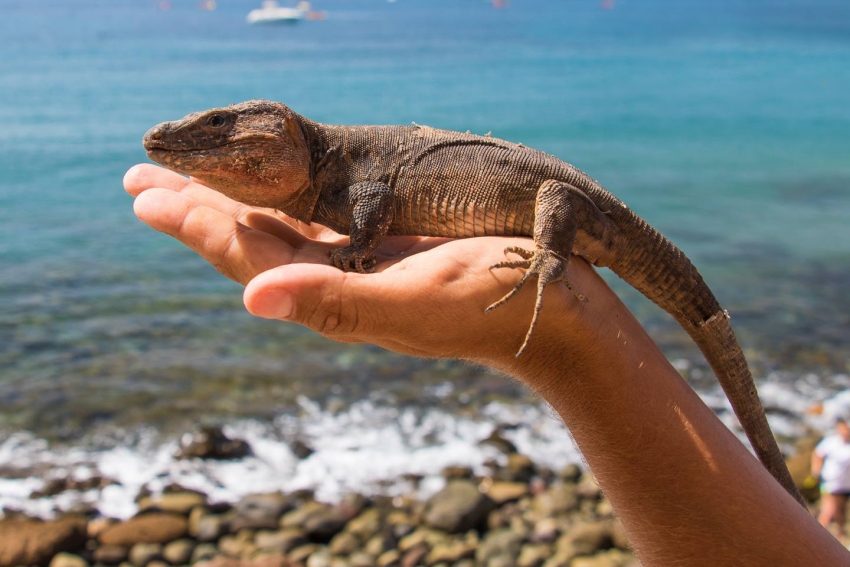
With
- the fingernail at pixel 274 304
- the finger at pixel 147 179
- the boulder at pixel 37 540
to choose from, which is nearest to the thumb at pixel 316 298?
the fingernail at pixel 274 304

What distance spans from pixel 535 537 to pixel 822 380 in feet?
18.0

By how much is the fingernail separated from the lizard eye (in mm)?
1374

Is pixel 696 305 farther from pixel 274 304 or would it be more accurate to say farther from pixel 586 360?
pixel 274 304

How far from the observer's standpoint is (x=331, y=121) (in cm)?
2742

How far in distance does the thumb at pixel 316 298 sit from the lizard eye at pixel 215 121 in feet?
4.09

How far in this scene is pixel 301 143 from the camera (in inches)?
158

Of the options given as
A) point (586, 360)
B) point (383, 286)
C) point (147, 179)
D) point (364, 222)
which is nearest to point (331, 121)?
point (147, 179)

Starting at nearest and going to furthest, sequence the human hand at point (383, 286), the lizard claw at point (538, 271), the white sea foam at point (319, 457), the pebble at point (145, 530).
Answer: the human hand at point (383, 286), the lizard claw at point (538, 271), the pebble at point (145, 530), the white sea foam at point (319, 457)

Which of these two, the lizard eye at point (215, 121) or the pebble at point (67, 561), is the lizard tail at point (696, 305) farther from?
the pebble at point (67, 561)

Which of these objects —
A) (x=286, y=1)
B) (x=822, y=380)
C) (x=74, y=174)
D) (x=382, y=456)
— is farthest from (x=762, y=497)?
(x=286, y=1)

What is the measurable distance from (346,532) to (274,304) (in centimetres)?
549

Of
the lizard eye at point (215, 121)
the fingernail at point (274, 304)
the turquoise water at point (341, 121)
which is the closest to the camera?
the fingernail at point (274, 304)

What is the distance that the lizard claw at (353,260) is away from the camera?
12.0 feet

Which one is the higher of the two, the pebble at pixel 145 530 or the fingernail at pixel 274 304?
the fingernail at pixel 274 304
